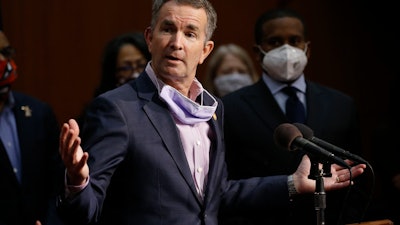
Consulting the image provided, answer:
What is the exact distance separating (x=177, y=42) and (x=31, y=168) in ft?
4.56

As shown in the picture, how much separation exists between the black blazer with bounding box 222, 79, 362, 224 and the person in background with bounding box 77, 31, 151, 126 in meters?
0.69

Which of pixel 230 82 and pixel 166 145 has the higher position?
pixel 166 145

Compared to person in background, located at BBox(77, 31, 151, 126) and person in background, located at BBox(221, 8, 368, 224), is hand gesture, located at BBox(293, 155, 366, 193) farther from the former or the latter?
person in background, located at BBox(77, 31, 151, 126)

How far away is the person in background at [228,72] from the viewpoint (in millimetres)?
4746

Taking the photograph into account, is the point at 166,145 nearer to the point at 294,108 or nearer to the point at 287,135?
the point at 287,135

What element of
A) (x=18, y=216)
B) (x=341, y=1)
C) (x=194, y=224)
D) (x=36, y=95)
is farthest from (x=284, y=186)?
(x=341, y=1)

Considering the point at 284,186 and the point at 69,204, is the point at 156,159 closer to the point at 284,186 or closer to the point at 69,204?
the point at 69,204

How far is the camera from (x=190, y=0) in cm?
286

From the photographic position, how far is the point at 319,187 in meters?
2.53

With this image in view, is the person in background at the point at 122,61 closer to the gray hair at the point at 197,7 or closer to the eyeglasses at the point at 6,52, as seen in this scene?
the eyeglasses at the point at 6,52

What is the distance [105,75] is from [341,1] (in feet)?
7.59

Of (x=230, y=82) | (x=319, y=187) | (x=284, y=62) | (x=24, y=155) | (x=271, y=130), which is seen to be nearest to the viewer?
(x=319, y=187)

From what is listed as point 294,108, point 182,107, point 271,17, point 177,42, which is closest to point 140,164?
point 182,107

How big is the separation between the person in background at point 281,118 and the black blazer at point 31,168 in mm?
884
